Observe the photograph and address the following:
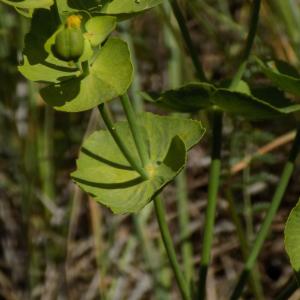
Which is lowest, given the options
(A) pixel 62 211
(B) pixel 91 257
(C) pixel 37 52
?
(B) pixel 91 257

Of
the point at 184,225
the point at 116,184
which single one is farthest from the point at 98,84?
the point at 184,225

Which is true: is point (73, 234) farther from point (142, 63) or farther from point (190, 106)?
point (190, 106)

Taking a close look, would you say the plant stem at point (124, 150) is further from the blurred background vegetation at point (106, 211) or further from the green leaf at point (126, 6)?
the blurred background vegetation at point (106, 211)

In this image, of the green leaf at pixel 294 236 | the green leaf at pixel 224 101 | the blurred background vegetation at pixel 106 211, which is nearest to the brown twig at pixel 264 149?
the blurred background vegetation at pixel 106 211

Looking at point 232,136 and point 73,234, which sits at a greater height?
point 232,136

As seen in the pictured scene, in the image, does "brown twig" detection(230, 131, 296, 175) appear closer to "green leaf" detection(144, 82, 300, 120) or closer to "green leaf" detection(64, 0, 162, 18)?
"green leaf" detection(144, 82, 300, 120)

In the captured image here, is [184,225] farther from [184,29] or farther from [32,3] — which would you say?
[32,3]

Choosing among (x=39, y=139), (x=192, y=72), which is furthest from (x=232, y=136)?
(x=39, y=139)
